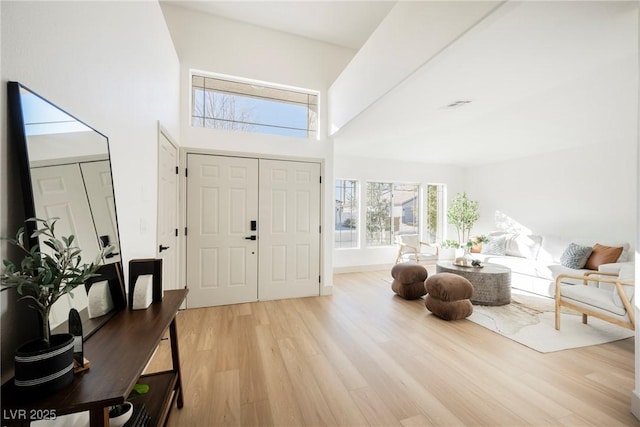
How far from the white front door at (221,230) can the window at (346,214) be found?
2448mm

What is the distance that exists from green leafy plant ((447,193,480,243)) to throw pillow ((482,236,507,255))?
0.95 meters

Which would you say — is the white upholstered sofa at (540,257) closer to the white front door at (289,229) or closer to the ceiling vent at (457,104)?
the ceiling vent at (457,104)

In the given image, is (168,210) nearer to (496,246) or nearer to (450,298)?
(450,298)

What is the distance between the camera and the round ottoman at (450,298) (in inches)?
124

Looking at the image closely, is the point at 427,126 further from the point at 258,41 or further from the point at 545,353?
the point at 545,353

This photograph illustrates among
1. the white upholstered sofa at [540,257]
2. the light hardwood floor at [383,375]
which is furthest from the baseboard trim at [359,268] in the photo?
the light hardwood floor at [383,375]

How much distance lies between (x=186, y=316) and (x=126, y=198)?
2061 mm

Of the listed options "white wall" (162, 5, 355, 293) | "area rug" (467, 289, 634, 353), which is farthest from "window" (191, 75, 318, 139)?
"area rug" (467, 289, 634, 353)

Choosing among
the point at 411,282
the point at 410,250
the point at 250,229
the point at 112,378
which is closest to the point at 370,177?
the point at 410,250

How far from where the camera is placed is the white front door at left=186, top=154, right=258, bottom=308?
349 cm

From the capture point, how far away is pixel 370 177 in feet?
19.7

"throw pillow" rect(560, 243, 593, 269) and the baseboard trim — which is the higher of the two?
"throw pillow" rect(560, 243, 593, 269)

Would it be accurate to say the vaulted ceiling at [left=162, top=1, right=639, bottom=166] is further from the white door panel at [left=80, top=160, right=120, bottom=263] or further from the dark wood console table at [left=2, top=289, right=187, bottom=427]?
the dark wood console table at [left=2, top=289, right=187, bottom=427]

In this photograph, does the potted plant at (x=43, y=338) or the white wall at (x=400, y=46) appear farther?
the white wall at (x=400, y=46)
